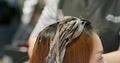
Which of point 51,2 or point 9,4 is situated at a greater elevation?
point 9,4

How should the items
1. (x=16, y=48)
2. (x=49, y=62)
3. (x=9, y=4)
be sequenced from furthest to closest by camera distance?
(x=9, y=4)
(x=16, y=48)
(x=49, y=62)

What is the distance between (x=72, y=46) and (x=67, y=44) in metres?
0.02

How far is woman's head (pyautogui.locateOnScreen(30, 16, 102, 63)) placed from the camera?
1440 mm

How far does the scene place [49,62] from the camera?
4.77ft

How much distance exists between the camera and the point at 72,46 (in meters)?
1.44

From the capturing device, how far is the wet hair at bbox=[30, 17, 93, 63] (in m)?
1.44

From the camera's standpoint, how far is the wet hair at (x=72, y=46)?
1.44m

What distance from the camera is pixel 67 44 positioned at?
1.44m

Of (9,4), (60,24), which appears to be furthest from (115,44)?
(9,4)

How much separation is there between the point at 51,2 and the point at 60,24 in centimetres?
57

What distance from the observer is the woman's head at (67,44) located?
144 centimetres

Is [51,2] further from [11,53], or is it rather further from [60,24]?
[11,53]

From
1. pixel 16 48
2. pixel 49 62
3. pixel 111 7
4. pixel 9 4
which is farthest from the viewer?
pixel 9 4

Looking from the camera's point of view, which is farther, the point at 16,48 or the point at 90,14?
the point at 16,48
